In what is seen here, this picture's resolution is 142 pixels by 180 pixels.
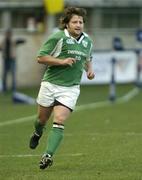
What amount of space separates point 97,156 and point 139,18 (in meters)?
32.6

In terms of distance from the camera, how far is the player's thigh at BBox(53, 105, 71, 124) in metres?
11.8

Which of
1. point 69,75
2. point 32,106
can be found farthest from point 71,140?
point 32,106

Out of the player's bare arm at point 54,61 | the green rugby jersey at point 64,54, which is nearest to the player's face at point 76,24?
the green rugby jersey at point 64,54

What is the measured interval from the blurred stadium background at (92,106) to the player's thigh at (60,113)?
0.63 metres

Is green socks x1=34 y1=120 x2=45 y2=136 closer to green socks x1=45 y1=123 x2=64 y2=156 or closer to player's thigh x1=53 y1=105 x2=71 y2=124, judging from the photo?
player's thigh x1=53 y1=105 x2=71 y2=124

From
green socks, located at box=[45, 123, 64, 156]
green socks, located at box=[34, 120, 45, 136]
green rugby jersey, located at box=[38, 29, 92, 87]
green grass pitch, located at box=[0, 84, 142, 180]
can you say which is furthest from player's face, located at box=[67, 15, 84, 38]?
green grass pitch, located at box=[0, 84, 142, 180]

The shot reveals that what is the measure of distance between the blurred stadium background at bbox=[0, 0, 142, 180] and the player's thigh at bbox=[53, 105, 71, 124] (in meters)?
0.63

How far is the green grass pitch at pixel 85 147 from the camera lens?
11.3 metres

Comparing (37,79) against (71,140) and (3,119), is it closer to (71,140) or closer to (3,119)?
(3,119)

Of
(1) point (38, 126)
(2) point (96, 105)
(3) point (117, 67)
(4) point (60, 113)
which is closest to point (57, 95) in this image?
(4) point (60, 113)

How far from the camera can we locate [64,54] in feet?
39.5

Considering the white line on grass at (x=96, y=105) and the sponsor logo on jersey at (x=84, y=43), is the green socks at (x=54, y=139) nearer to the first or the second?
the sponsor logo on jersey at (x=84, y=43)

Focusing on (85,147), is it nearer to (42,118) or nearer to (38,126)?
(38,126)

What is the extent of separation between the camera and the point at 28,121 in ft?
66.2
